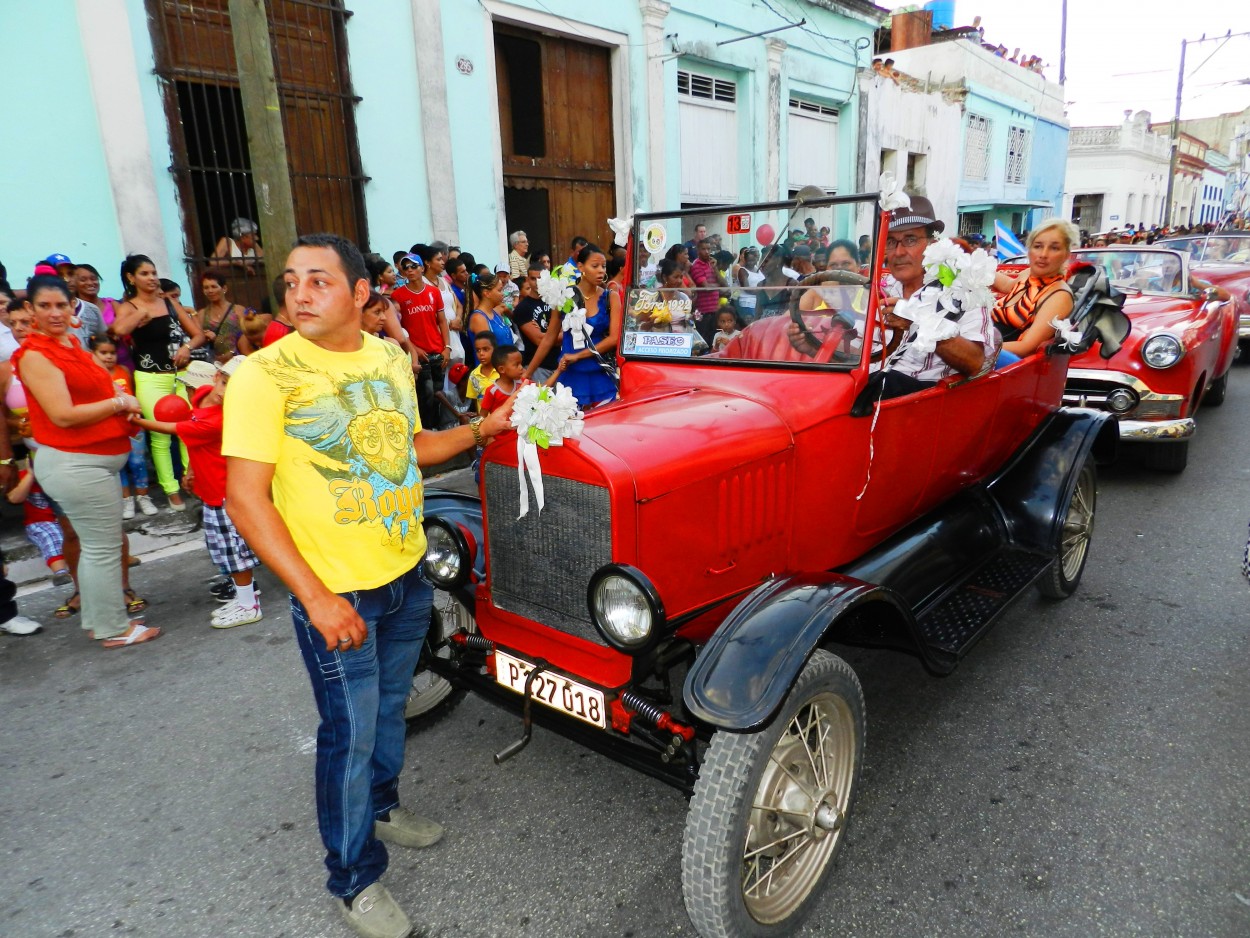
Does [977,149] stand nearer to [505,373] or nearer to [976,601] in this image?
[505,373]

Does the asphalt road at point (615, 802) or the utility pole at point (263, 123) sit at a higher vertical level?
the utility pole at point (263, 123)

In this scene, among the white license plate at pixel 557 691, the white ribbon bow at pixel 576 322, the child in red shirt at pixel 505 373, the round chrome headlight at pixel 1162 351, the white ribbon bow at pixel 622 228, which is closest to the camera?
the white license plate at pixel 557 691

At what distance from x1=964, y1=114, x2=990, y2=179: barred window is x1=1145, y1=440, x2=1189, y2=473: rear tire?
56.9ft

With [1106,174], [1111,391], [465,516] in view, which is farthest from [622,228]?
[1106,174]

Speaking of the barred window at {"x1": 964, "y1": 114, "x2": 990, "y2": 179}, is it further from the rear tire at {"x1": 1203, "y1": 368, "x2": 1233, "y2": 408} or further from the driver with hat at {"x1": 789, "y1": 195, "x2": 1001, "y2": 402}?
the driver with hat at {"x1": 789, "y1": 195, "x2": 1001, "y2": 402}

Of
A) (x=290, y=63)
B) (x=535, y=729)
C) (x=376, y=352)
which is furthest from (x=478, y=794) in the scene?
(x=290, y=63)

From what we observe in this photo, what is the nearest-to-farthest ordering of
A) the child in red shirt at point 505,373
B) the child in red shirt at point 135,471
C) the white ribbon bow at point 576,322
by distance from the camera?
1. the white ribbon bow at point 576,322
2. the child in red shirt at point 505,373
3. the child in red shirt at point 135,471

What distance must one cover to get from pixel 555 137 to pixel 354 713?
31.4 feet

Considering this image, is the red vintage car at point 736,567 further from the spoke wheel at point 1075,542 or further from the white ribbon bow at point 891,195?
the spoke wheel at point 1075,542

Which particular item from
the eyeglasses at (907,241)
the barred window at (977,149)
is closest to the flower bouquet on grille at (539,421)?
the eyeglasses at (907,241)

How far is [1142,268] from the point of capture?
23.8ft

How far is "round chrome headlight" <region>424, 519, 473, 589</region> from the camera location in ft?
8.57

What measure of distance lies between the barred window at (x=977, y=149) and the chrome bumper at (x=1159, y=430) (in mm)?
17503

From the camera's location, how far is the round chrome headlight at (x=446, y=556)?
2611mm
